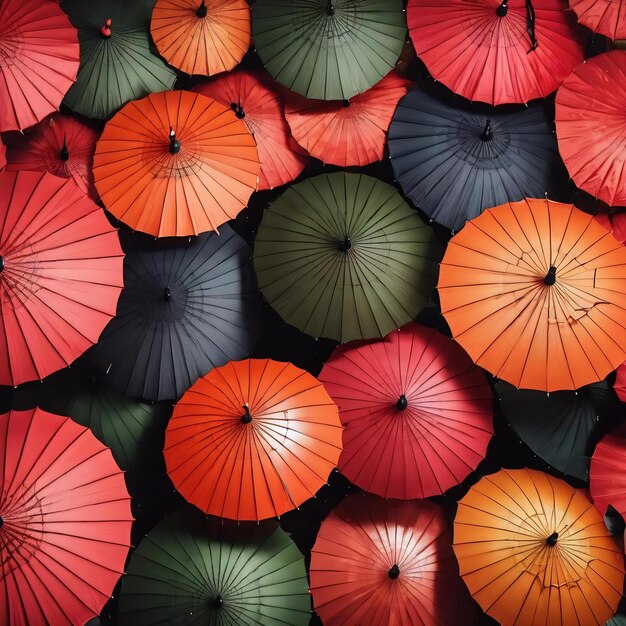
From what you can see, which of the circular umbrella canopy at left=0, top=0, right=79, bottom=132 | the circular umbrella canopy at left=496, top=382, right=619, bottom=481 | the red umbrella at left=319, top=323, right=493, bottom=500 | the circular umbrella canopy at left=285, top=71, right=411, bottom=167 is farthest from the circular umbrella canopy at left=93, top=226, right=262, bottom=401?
the circular umbrella canopy at left=496, top=382, right=619, bottom=481

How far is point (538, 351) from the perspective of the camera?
223 inches

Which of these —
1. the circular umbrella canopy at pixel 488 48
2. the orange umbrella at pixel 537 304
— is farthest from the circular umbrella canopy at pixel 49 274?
the circular umbrella canopy at pixel 488 48

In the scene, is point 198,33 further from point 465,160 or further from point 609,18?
point 609,18

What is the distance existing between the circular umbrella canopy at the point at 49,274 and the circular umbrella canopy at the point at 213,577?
60.5 inches

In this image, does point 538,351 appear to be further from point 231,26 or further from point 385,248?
point 231,26

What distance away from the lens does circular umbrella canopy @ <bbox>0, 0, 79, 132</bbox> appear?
6145 millimetres

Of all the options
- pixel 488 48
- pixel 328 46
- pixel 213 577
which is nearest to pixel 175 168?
pixel 328 46

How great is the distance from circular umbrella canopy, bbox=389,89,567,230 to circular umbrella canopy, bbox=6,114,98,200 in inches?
98.3

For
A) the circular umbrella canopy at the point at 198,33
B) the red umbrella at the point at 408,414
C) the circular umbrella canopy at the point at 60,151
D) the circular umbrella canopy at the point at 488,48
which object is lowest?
the red umbrella at the point at 408,414

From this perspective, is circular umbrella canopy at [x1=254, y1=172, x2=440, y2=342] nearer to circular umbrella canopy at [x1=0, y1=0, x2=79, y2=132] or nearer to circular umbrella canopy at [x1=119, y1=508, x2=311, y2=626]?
circular umbrella canopy at [x1=119, y1=508, x2=311, y2=626]

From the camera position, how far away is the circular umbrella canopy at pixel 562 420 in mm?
6125

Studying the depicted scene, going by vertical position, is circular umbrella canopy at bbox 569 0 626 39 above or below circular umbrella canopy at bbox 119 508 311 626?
above

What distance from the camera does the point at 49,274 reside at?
553cm

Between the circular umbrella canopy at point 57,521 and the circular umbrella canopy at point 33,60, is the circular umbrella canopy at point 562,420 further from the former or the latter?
the circular umbrella canopy at point 33,60
